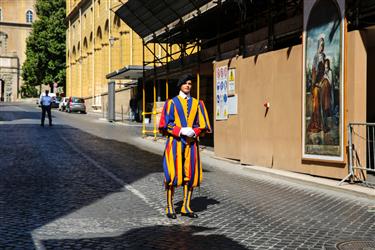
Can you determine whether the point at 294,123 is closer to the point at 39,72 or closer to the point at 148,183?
the point at 148,183

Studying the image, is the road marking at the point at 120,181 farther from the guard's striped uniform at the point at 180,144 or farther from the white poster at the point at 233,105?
the white poster at the point at 233,105

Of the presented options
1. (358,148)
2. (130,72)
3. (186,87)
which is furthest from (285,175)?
(130,72)

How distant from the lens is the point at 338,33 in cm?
1080

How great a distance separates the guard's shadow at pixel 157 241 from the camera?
5.90 meters

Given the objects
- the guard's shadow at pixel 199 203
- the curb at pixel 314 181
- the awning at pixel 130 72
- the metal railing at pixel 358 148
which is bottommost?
the guard's shadow at pixel 199 203

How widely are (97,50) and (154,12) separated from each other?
1530 inches

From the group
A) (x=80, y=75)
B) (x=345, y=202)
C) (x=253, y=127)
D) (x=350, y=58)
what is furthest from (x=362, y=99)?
(x=80, y=75)

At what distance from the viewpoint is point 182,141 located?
24.0ft

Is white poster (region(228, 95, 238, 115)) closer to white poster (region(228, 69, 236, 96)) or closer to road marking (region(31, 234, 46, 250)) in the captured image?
white poster (region(228, 69, 236, 96))

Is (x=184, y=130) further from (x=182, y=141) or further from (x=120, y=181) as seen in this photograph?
(x=120, y=181)

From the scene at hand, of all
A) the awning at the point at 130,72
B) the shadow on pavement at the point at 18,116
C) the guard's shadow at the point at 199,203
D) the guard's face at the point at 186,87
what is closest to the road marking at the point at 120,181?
the guard's shadow at the point at 199,203

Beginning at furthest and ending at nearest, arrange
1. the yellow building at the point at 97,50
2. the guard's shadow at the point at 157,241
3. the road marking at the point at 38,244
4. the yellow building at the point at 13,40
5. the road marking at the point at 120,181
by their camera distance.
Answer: the yellow building at the point at 13,40, the yellow building at the point at 97,50, the road marking at the point at 120,181, the guard's shadow at the point at 157,241, the road marking at the point at 38,244

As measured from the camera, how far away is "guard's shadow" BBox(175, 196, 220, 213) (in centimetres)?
807

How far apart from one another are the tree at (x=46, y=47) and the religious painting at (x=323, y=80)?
2557 inches
